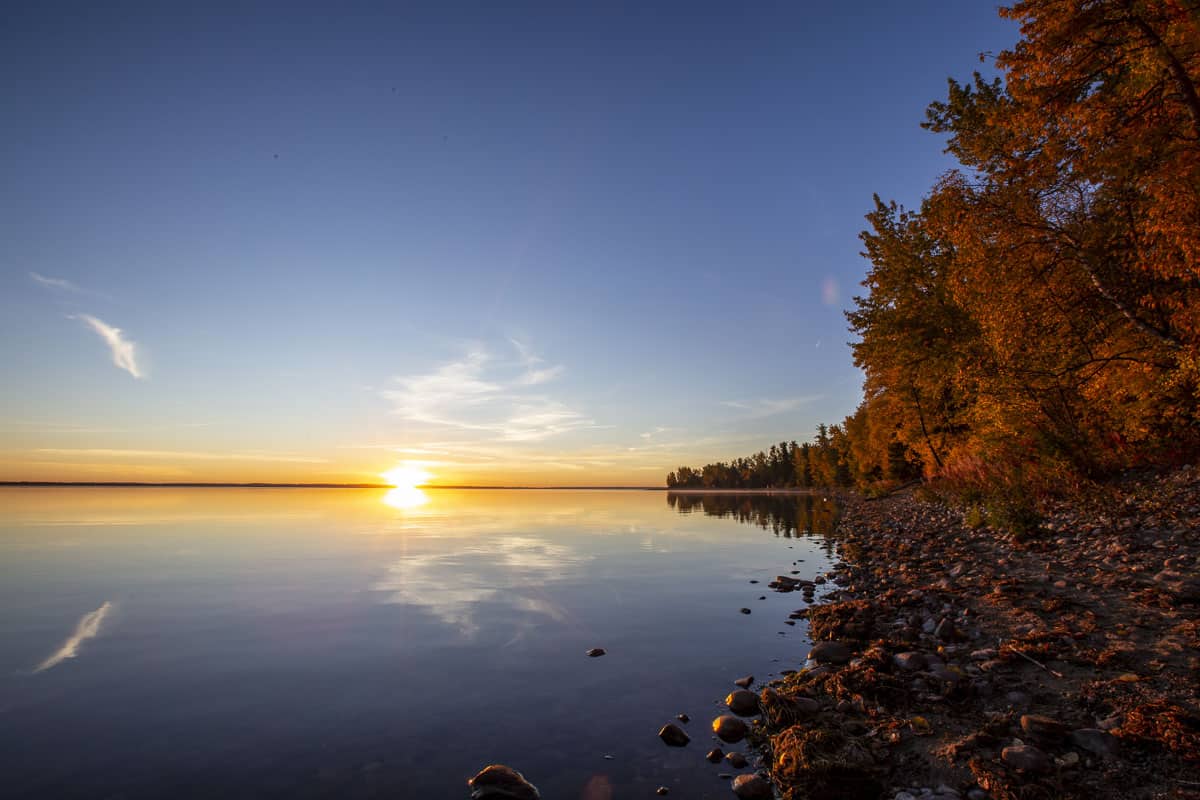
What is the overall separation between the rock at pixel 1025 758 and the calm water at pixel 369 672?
280cm

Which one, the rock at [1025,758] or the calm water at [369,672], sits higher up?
the rock at [1025,758]

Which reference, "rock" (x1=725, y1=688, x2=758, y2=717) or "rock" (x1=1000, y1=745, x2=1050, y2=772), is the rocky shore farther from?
"rock" (x1=725, y1=688, x2=758, y2=717)

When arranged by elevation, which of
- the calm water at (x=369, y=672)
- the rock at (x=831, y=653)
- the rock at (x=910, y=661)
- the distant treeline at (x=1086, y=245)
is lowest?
the calm water at (x=369, y=672)

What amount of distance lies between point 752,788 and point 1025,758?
260cm

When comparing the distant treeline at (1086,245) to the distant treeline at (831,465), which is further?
the distant treeline at (831,465)

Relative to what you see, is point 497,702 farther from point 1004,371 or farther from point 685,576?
point 1004,371

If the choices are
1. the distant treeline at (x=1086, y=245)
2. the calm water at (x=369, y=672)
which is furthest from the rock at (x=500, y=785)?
the distant treeline at (x=1086, y=245)

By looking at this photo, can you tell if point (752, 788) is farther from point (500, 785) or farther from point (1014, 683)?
point (1014, 683)

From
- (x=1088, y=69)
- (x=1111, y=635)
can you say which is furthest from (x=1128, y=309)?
(x=1111, y=635)

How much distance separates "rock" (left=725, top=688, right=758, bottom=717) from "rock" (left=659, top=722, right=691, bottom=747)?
1.02 metres

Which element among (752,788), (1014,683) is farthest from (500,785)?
(1014,683)

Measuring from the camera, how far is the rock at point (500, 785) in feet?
19.1

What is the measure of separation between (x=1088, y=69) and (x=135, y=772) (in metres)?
22.4

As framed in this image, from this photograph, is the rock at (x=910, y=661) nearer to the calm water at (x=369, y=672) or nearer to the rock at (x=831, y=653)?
the rock at (x=831, y=653)
